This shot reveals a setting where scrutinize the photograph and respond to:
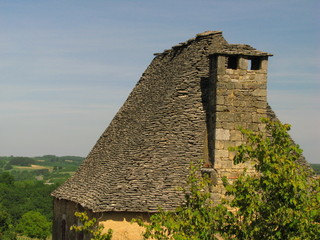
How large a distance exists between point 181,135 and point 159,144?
69 centimetres

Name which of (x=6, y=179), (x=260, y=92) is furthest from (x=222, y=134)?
(x=6, y=179)

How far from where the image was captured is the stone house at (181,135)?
45.0 feet

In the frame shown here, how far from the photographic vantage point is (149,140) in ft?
50.1

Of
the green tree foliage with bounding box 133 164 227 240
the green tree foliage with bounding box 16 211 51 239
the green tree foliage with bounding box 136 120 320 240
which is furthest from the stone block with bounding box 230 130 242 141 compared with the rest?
the green tree foliage with bounding box 16 211 51 239

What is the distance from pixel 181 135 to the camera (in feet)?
49.0

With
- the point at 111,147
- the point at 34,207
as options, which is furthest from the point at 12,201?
the point at 111,147

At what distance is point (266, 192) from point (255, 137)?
3.22 ft

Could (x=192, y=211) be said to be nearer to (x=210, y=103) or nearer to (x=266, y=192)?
(x=266, y=192)

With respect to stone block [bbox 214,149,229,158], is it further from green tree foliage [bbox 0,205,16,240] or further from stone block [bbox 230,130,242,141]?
green tree foliage [bbox 0,205,16,240]

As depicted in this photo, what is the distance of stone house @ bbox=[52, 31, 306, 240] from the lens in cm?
1372

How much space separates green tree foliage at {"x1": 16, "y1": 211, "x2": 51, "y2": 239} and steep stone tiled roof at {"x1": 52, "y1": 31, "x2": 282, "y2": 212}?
48.0 metres

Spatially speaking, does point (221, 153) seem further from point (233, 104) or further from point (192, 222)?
point (192, 222)

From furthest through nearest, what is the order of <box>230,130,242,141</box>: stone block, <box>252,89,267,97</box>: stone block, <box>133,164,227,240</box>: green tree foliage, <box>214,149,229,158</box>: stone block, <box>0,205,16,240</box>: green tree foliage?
<box>0,205,16,240</box>: green tree foliage, <box>252,89,267,97</box>: stone block, <box>230,130,242,141</box>: stone block, <box>214,149,229,158</box>: stone block, <box>133,164,227,240</box>: green tree foliage

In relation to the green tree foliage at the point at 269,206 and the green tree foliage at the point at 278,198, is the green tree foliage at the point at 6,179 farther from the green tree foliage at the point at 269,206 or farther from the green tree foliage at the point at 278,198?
the green tree foliage at the point at 278,198
